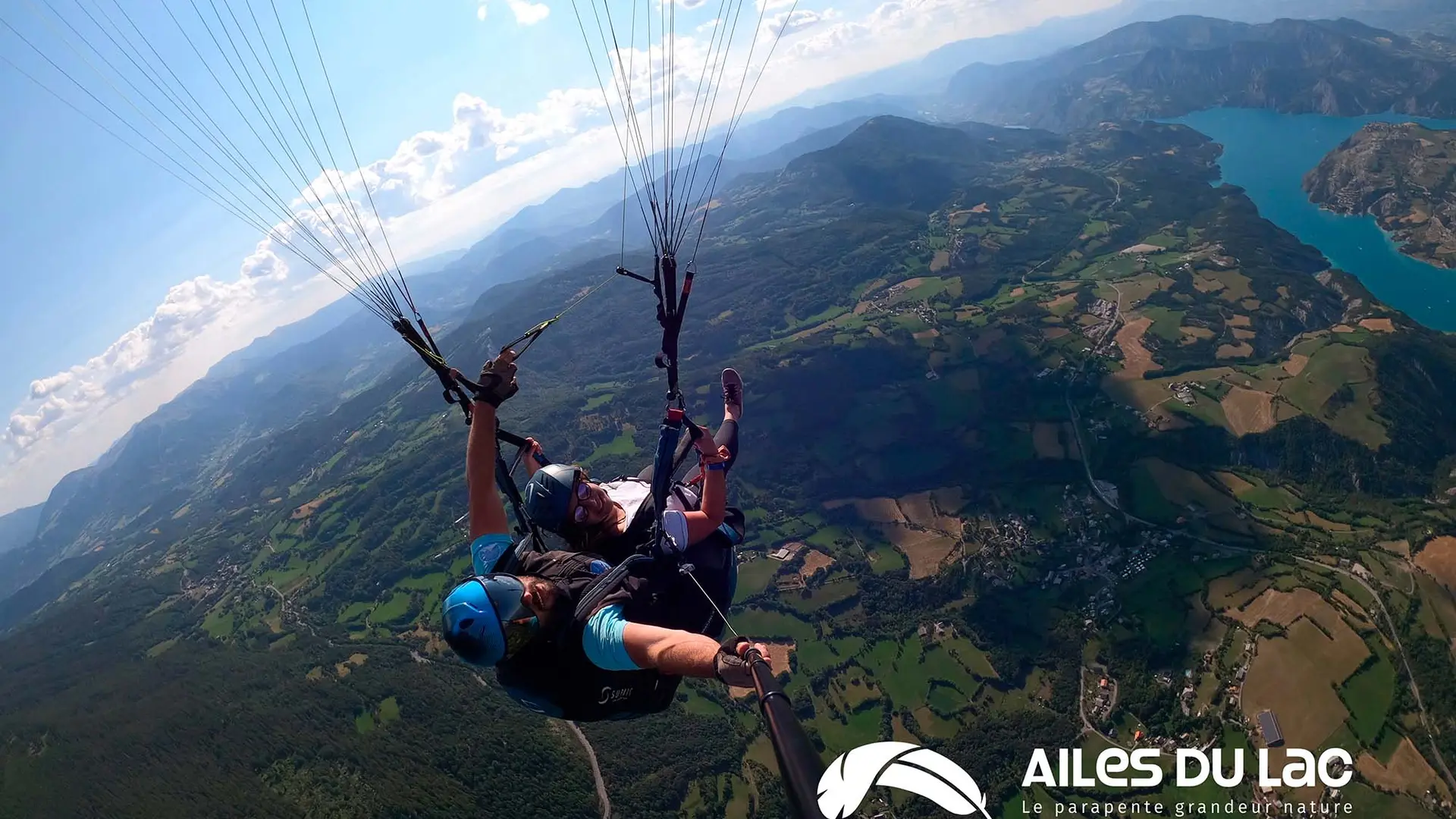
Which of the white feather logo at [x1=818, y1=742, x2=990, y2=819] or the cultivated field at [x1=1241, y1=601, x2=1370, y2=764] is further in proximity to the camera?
the cultivated field at [x1=1241, y1=601, x2=1370, y2=764]

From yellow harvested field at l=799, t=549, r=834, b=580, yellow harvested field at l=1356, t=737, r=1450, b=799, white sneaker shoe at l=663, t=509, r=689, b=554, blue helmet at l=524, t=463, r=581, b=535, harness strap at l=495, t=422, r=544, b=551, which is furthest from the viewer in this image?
yellow harvested field at l=799, t=549, r=834, b=580

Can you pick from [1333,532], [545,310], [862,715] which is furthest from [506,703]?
[545,310]

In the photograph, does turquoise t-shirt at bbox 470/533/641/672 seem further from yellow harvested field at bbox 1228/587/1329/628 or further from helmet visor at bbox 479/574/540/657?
yellow harvested field at bbox 1228/587/1329/628

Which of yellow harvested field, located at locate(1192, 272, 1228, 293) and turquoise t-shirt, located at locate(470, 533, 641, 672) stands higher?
turquoise t-shirt, located at locate(470, 533, 641, 672)

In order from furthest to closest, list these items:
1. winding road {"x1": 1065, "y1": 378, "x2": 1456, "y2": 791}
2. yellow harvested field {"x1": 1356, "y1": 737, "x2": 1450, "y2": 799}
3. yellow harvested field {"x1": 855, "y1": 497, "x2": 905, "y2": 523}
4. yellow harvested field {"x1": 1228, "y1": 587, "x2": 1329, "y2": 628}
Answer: yellow harvested field {"x1": 855, "y1": 497, "x2": 905, "y2": 523} → yellow harvested field {"x1": 1228, "y1": 587, "x2": 1329, "y2": 628} → winding road {"x1": 1065, "y1": 378, "x2": 1456, "y2": 791} → yellow harvested field {"x1": 1356, "y1": 737, "x2": 1450, "y2": 799}

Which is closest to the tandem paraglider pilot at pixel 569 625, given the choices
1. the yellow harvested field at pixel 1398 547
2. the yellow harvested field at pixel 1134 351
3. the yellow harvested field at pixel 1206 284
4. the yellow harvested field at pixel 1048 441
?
the yellow harvested field at pixel 1398 547

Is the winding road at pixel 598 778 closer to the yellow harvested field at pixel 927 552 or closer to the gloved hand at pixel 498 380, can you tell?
the yellow harvested field at pixel 927 552

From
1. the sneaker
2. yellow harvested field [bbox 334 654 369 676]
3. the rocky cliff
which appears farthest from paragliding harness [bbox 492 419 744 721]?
the rocky cliff
